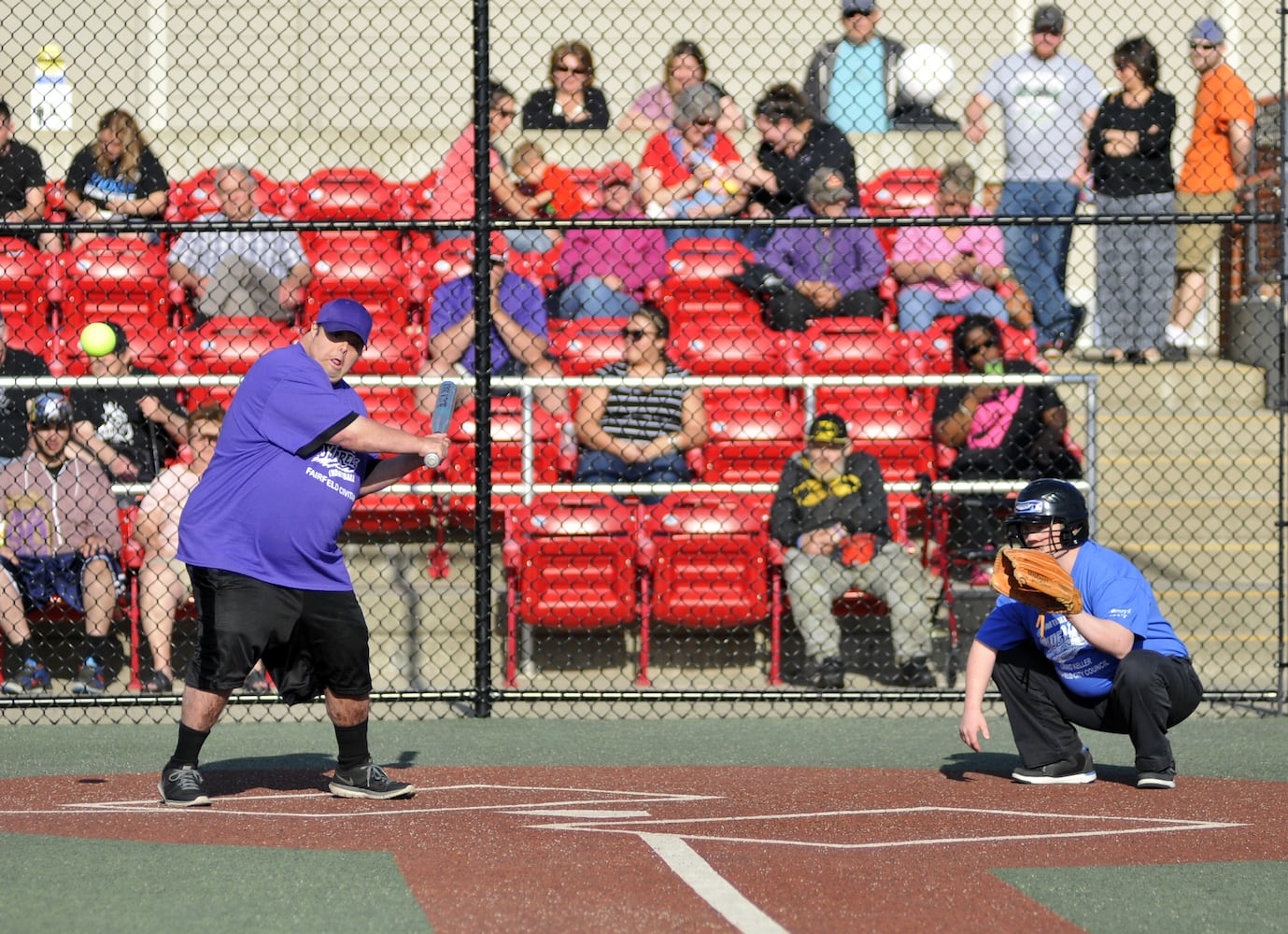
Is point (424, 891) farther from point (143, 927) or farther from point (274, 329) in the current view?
point (274, 329)

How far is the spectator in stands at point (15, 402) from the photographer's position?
357 inches

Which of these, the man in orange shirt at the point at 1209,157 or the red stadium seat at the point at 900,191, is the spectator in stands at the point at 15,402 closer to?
the red stadium seat at the point at 900,191

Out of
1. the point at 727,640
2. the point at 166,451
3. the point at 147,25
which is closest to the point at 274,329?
the point at 166,451

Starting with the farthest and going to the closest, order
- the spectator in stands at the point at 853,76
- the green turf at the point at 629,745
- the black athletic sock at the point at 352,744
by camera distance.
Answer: the spectator in stands at the point at 853,76 < the green turf at the point at 629,745 < the black athletic sock at the point at 352,744

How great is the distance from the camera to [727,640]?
356 inches

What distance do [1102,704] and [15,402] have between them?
584 centimetres

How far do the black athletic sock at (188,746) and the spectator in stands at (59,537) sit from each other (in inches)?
108

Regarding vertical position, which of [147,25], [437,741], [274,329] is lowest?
[437,741]

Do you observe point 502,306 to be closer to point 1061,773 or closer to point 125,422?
point 125,422

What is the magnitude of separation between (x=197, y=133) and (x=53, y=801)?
828 centimetres

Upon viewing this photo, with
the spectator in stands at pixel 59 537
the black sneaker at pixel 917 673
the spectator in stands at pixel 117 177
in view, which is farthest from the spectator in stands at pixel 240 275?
the black sneaker at pixel 917 673

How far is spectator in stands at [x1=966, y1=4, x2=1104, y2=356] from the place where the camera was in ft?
36.6

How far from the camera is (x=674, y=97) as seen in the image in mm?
11828

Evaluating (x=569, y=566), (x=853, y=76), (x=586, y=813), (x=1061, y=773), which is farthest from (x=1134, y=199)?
(x=586, y=813)
